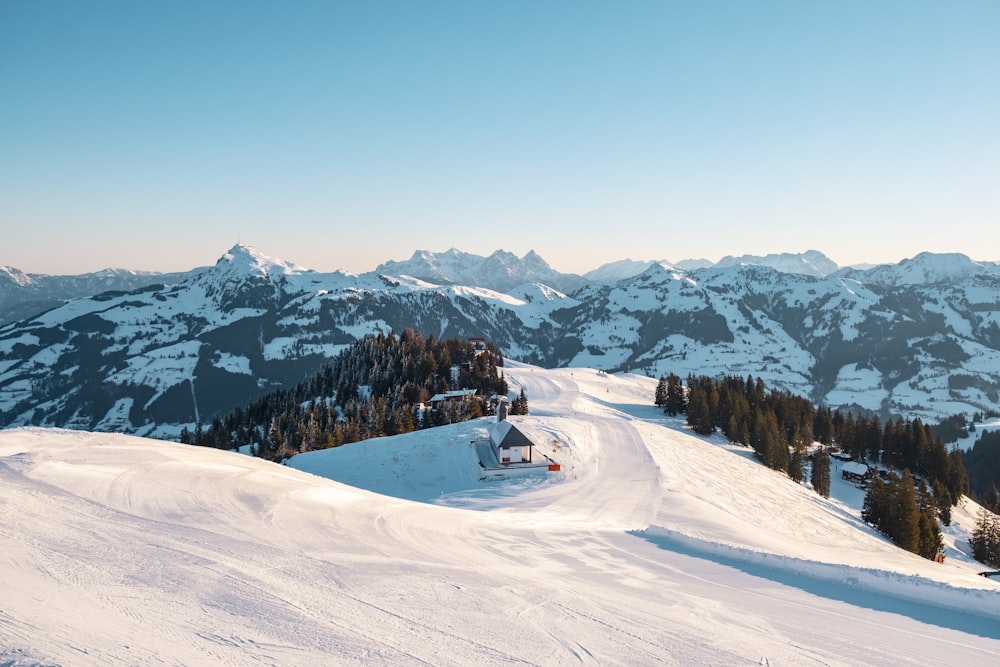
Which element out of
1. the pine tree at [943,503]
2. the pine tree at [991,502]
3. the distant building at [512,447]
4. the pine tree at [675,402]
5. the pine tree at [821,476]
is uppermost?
the pine tree at [675,402]

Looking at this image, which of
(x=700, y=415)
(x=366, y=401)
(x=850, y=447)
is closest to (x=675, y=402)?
(x=700, y=415)

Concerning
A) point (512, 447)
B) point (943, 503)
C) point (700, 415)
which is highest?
point (700, 415)

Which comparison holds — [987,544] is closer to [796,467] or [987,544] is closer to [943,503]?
[943,503]

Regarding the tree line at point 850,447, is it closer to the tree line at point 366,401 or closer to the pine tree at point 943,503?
the pine tree at point 943,503

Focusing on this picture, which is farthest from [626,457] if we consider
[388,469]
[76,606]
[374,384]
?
[374,384]

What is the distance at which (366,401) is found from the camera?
81.8 m

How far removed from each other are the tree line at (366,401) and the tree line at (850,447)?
1198 inches

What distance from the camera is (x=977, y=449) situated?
461 feet

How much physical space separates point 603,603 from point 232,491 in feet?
42.8

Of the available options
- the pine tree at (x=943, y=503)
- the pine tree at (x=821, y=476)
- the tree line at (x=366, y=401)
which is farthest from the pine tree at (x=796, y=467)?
the tree line at (x=366, y=401)

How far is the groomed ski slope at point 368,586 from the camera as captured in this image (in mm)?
8602

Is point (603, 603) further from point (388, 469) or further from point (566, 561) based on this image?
point (388, 469)

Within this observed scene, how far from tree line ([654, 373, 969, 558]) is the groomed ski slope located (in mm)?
31246

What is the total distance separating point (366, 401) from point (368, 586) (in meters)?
73.0
